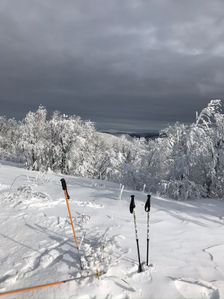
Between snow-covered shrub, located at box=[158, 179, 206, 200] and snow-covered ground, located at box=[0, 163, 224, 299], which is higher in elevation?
snow-covered shrub, located at box=[158, 179, 206, 200]

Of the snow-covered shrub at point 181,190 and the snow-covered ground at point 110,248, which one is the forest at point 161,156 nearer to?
the snow-covered shrub at point 181,190

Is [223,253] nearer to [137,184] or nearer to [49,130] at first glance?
[137,184]

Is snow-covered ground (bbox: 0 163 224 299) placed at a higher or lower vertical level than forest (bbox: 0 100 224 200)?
lower

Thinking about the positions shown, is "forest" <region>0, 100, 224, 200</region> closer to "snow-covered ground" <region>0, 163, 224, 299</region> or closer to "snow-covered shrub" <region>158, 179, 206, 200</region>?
"snow-covered shrub" <region>158, 179, 206, 200</region>

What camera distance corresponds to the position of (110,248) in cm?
551

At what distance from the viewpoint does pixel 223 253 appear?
581cm

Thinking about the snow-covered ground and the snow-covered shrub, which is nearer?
the snow-covered ground

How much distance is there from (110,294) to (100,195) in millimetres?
6372

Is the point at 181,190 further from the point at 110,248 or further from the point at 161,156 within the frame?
the point at 110,248

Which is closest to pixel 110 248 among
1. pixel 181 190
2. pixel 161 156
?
pixel 181 190

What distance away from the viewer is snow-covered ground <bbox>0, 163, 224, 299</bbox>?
4539 mm

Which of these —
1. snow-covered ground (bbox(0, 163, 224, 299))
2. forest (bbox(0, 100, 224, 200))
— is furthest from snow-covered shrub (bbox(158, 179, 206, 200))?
snow-covered ground (bbox(0, 163, 224, 299))

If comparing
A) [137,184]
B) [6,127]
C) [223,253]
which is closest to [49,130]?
[137,184]

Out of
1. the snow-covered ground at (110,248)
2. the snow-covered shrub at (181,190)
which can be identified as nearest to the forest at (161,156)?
the snow-covered shrub at (181,190)
